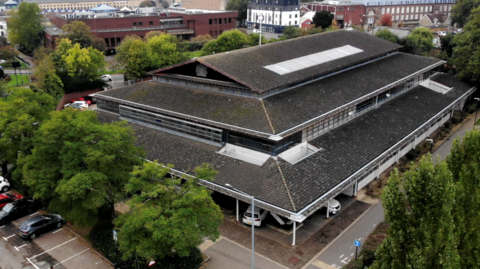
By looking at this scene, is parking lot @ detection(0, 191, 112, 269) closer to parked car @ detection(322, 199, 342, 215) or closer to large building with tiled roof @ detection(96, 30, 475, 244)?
large building with tiled roof @ detection(96, 30, 475, 244)

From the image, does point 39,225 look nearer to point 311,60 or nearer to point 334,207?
point 334,207

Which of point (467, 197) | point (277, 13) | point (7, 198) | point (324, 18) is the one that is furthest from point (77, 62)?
point (277, 13)

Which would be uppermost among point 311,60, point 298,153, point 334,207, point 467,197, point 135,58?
point 311,60

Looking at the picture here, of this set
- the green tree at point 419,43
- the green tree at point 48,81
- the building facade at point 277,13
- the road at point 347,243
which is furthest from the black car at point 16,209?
the building facade at point 277,13

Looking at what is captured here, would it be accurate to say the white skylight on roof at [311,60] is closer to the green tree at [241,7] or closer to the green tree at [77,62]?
the green tree at [77,62]

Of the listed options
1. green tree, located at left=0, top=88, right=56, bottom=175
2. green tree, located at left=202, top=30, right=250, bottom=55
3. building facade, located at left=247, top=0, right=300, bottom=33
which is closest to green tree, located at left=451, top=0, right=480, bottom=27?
building facade, located at left=247, top=0, right=300, bottom=33

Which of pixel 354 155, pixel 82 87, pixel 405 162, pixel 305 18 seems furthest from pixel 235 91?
pixel 305 18

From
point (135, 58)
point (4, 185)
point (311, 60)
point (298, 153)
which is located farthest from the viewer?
point (135, 58)
